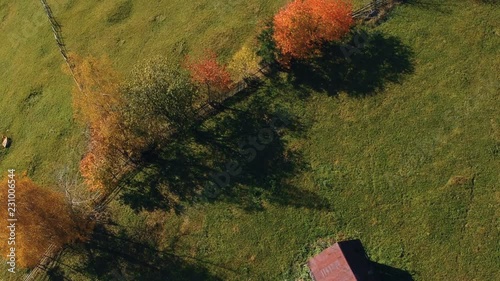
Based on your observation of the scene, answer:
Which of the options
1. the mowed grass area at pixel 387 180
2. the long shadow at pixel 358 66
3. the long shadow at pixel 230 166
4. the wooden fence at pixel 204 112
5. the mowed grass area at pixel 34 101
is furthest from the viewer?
the mowed grass area at pixel 34 101

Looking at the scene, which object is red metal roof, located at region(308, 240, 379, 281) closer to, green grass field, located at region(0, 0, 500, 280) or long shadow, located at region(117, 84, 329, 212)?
green grass field, located at region(0, 0, 500, 280)

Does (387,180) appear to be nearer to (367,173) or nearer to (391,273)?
(367,173)

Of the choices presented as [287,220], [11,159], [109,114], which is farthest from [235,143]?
[11,159]

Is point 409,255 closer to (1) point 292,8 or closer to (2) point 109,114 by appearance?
(1) point 292,8

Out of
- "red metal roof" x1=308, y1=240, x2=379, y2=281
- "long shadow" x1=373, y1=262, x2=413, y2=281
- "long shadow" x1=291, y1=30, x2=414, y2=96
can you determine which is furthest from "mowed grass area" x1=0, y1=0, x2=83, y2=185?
"long shadow" x1=373, y1=262, x2=413, y2=281

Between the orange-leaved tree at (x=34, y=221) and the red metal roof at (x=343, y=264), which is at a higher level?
the orange-leaved tree at (x=34, y=221)

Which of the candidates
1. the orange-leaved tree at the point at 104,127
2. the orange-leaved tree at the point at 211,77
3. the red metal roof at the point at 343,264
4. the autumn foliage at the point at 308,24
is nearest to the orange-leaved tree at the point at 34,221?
the orange-leaved tree at the point at 104,127

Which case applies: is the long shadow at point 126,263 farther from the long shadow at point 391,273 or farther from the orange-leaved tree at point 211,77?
the orange-leaved tree at point 211,77

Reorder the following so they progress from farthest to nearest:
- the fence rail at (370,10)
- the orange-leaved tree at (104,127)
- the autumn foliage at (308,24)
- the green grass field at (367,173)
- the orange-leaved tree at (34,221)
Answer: the fence rail at (370,10) → the autumn foliage at (308,24) → the orange-leaved tree at (104,127) → the orange-leaved tree at (34,221) → the green grass field at (367,173)

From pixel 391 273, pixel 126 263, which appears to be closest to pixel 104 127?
pixel 126 263
